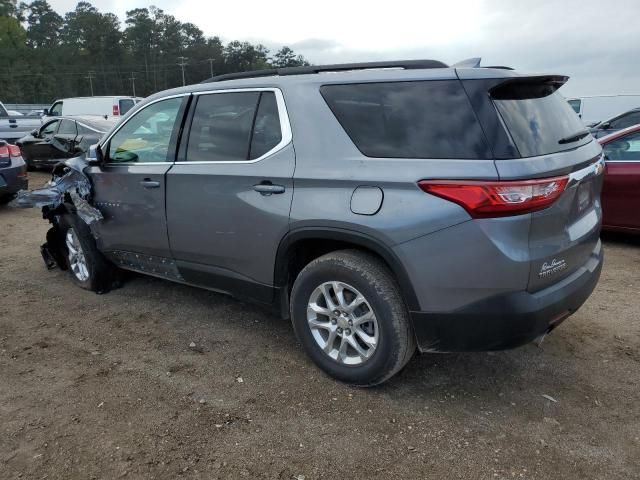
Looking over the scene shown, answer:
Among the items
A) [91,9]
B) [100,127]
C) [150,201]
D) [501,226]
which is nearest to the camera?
[501,226]

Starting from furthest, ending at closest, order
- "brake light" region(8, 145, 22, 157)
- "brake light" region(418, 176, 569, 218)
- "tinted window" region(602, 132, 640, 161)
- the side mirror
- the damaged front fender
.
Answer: "brake light" region(8, 145, 22, 157) → "tinted window" region(602, 132, 640, 161) → the damaged front fender → the side mirror → "brake light" region(418, 176, 569, 218)

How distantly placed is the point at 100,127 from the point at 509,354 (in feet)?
34.0

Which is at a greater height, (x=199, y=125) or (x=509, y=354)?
(x=199, y=125)

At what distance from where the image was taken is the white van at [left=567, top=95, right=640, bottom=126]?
18156 mm

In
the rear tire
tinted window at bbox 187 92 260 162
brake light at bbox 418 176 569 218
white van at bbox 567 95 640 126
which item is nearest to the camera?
brake light at bbox 418 176 569 218

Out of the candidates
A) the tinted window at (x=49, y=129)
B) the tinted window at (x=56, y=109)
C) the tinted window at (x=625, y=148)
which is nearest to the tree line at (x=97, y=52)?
the tinted window at (x=56, y=109)

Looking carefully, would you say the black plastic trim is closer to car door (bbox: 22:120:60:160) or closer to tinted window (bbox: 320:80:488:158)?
tinted window (bbox: 320:80:488:158)

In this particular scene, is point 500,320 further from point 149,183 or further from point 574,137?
point 149,183

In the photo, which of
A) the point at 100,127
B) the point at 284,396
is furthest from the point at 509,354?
the point at 100,127

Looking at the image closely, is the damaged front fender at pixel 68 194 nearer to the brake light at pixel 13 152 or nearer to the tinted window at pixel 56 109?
the brake light at pixel 13 152

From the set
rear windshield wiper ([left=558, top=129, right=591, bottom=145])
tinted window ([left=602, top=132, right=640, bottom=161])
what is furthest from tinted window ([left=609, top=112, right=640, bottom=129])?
rear windshield wiper ([left=558, top=129, right=591, bottom=145])

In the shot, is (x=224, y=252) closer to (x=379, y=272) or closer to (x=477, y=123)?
(x=379, y=272)

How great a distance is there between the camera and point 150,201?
399 centimetres

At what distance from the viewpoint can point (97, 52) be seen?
9444 centimetres
